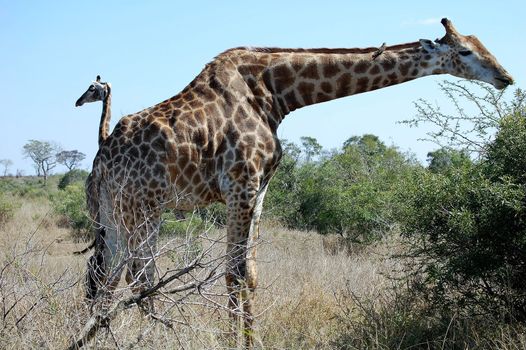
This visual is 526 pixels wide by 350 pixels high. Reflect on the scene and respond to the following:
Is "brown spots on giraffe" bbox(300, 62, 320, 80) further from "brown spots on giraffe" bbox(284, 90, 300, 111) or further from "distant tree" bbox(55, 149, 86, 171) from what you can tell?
"distant tree" bbox(55, 149, 86, 171)

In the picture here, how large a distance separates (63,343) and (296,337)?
6.81 feet

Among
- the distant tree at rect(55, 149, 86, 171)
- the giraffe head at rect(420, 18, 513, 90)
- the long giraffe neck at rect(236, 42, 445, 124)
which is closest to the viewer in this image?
the giraffe head at rect(420, 18, 513, 90)

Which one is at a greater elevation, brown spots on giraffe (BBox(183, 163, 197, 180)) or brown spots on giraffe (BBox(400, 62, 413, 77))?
brown spots on giraffe (BBox(400, 62, 413, 77))

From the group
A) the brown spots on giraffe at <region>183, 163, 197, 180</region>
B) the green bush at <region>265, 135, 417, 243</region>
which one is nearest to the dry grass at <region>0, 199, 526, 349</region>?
the brown spots on giraffe at <region>183, 163, 197, 180</region>

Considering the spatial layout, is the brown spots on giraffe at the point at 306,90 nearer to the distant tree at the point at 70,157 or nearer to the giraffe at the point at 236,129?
the giraffe at the point at 236,129

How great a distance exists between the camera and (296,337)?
241 inches

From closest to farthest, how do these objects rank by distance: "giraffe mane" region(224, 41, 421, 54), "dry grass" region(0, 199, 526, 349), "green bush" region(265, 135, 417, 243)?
1. "dry grass" region(0, 199, 526, 349)
2. "giraffe mane" region(224, 41, 421, 54)
3. "green bush" region(265, 135, 417, 243)

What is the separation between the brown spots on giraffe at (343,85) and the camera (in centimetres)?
714

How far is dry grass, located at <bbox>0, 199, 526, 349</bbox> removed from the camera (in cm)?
486

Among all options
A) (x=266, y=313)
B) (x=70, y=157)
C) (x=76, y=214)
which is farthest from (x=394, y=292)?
(x=70, y=157)

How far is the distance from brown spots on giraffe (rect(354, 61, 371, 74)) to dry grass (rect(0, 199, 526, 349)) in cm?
191

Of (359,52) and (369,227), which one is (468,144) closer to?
(359,52)

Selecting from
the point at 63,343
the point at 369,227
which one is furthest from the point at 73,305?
the point at 369,227

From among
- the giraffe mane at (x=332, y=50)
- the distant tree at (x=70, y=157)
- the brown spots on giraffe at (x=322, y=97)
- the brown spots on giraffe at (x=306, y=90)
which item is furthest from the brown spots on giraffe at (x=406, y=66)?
the distant tree at (x=70, y=157)
